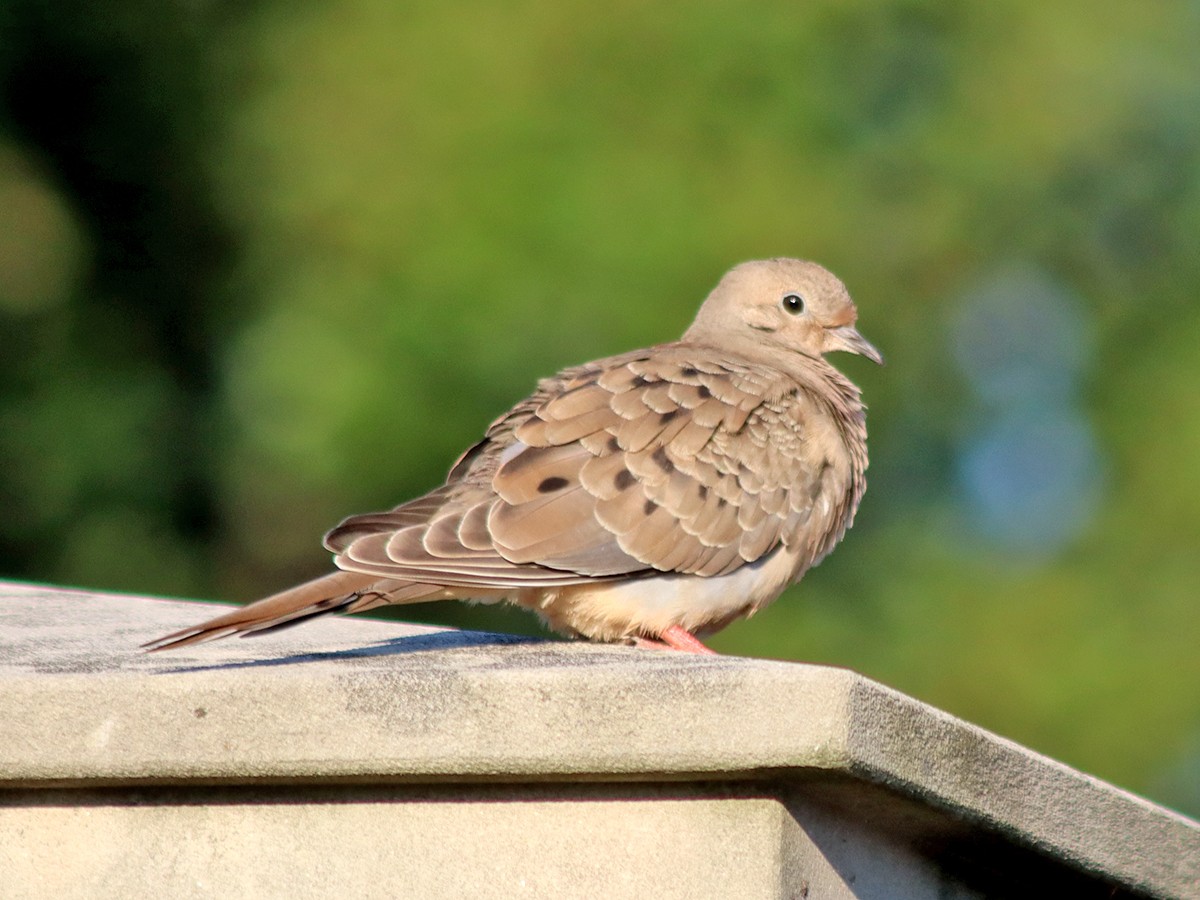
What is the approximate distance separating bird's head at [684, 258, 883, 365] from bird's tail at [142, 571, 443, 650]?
79.0 inches

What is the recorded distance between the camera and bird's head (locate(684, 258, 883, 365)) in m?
5.78

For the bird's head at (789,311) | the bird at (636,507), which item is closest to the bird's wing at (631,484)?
the bird at (636,507)

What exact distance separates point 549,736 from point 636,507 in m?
1.73

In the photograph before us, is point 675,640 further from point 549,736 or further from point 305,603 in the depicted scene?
point 549,736

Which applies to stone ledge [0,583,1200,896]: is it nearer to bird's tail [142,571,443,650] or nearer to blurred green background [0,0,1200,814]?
bird's tail [142,571,443,650]

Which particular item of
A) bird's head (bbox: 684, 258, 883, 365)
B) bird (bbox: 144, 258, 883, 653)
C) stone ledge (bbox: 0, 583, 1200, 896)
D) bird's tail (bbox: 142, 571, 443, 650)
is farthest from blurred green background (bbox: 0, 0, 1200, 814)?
stone ledge (bbox: 0, 583, 1200, 896)

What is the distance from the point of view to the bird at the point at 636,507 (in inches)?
161

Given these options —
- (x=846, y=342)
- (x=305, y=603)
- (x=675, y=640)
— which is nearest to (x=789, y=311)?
(x=846, y=342)

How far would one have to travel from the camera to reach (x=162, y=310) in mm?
11633

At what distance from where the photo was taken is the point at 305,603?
140 inches

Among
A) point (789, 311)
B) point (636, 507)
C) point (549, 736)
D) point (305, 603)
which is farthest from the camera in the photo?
point (789, 311)

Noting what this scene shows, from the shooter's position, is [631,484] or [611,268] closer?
[631,484]

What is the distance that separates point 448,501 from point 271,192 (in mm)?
7427

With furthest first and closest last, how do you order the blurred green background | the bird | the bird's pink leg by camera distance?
the blurred green background → the bird's pink leg → the bird
